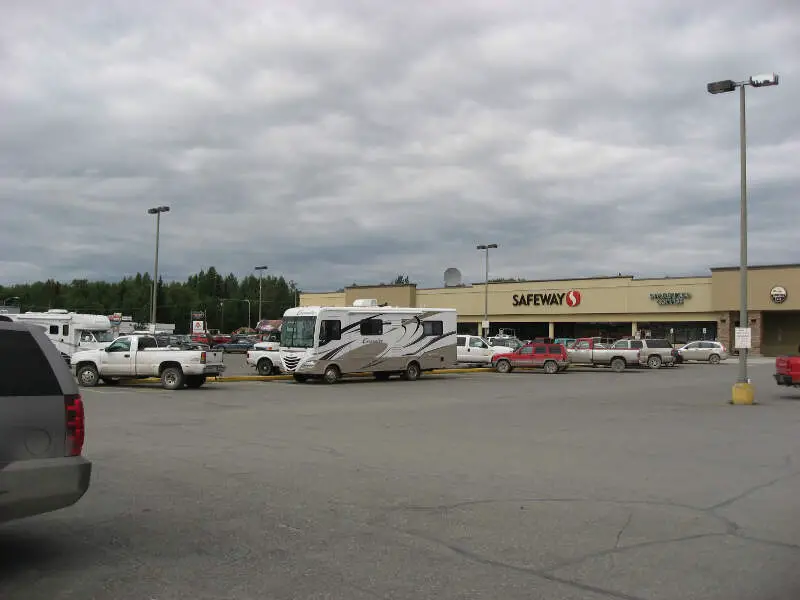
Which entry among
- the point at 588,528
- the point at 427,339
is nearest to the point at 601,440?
the point at 588,528

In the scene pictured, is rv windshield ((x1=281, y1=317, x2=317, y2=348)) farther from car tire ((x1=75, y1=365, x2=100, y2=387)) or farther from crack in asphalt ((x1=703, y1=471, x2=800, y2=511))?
crack in asphalt ((x1=703, y1=471, x2=800, y2=511))

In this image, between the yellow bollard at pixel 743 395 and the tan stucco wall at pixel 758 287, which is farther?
the tan stucco wall at pixel 758 287

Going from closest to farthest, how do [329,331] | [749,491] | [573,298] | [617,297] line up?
[749,491] → [329,331] → [617,297] → [573,298]

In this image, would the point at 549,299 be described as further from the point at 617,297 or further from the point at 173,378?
the point at 173,378

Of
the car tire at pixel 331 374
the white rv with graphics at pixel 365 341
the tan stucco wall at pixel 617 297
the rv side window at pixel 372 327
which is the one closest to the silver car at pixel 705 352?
the tan stucco wall at pixel 617 297

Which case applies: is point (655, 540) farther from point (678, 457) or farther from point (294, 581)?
point (678, 457)

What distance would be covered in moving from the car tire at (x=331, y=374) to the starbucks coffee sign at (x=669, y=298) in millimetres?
46490

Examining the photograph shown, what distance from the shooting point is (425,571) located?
5840mm

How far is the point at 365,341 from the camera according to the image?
3111cm

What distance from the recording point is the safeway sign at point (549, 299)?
74.4m

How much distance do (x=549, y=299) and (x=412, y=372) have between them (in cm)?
4529

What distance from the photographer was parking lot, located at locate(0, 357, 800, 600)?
559 cm

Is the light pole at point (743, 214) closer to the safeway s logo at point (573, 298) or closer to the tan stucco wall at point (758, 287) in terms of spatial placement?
the tan stucco wall at point (758, 287)

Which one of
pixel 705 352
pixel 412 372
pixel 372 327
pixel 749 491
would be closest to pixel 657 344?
pixel 705 352
